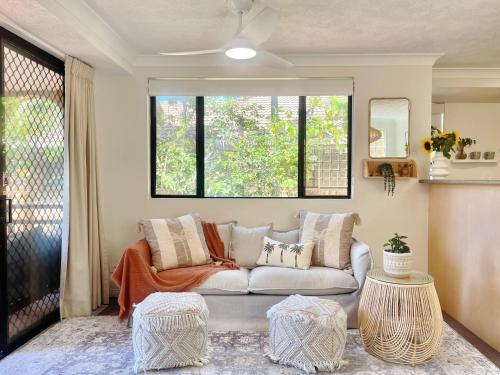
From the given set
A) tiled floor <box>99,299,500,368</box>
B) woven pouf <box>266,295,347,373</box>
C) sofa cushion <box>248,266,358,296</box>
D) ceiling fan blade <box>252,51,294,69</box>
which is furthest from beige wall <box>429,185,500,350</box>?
ceiling fan blade <box>252,51,294,69</box>

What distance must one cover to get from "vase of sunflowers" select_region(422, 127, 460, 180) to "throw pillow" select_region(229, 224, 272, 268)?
1707 mm

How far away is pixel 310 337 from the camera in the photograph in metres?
2.22

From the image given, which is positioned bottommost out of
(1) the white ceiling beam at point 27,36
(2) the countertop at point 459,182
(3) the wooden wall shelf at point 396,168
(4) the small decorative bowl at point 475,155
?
(2) the countertop at point 459,182

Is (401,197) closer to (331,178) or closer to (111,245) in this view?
(331,178)

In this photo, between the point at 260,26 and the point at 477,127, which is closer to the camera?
the point at 260,26

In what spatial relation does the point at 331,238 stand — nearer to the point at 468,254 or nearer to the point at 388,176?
the point at 388,176

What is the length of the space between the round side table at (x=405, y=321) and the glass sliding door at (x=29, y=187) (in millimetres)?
2494

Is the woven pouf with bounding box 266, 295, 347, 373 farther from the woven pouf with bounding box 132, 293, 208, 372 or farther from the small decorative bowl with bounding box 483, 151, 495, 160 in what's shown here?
the small decorative bowl with bounding box 483, 151, 495, 160

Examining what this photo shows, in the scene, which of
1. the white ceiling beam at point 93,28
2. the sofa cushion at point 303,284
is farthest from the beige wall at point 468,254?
the white ceiling beam at point 93,28

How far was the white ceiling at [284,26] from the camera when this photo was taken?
246cm

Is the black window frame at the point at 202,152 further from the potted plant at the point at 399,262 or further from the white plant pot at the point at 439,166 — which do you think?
the potted plant at the point at 399,262

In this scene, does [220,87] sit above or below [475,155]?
above

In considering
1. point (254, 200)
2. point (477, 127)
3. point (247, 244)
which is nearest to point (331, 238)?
point (247, 244)

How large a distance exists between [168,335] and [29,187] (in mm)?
1552
